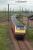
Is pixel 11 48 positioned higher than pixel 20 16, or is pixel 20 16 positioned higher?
pixel 20 16

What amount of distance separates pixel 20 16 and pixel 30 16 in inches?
33.2

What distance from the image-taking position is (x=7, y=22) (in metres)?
11.7

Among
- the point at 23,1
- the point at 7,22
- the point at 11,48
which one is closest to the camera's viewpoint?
the point at 11,48

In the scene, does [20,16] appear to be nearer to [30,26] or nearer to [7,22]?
[30,26]

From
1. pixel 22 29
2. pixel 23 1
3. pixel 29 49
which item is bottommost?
pixel 29 49

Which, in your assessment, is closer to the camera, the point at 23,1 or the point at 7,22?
the point at 23,1

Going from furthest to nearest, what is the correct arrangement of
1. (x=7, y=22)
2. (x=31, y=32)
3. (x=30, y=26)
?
1. (x=7, y=22)
2. (x=30, y=26)
3. (x=31, y=32)

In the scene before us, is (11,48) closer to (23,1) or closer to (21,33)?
(21,33)

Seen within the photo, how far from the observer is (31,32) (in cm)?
904

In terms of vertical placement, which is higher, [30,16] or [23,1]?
[23,1]

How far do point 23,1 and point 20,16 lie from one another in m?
2.44

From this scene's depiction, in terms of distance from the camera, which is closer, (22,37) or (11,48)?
(11,48)

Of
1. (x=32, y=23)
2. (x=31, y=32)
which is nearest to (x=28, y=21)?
(x=32, y=23)

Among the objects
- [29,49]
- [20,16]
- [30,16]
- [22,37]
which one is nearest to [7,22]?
[20,16]
